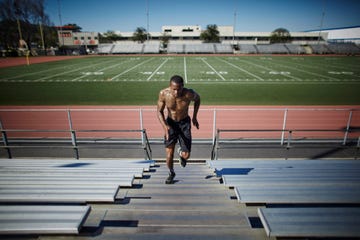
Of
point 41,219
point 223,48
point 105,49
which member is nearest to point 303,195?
point 41,219

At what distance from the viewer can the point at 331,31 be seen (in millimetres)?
114062

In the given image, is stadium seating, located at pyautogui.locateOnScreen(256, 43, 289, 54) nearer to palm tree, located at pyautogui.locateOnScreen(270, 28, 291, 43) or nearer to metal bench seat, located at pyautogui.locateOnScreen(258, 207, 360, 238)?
palm tree, located at pyautogui.locateOnScreen(270, 28, 291, 43)

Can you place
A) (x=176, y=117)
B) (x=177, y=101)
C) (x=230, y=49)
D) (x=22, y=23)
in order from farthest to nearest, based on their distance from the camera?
(x=230, y=49), (x=22, y=23), (x=176, y=117), (x=177, y=101)

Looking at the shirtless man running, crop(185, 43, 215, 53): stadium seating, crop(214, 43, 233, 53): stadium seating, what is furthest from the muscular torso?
crop(214, 43, 233, 53): stadium seating

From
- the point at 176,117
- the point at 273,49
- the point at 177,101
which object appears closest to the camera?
the point at 177,101

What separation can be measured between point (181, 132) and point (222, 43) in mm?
90385

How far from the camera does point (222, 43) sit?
8706cm

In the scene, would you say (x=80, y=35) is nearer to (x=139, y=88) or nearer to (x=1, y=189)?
(x=139, y=88)

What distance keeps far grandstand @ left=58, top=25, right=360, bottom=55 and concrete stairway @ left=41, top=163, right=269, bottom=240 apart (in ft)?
236

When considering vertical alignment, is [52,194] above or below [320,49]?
below

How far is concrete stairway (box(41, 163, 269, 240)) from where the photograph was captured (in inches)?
94.3

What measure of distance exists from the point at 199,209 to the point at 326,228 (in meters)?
1.46

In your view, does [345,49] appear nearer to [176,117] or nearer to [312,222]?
[176,117]

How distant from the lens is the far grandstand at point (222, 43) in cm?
7319
